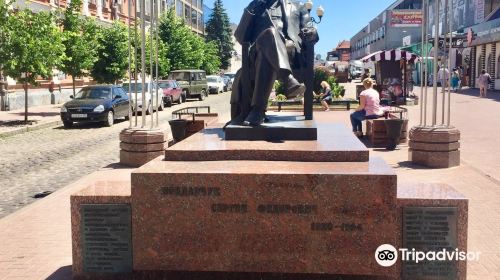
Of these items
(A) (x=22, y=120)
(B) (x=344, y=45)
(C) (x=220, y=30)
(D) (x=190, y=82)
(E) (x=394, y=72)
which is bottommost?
(A) (x=22, y=120)

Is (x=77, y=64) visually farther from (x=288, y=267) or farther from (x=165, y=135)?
(x=288, y=267)

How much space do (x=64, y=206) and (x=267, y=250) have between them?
4.07m

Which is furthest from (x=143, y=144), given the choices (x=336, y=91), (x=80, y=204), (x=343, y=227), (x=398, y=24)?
(x=398, y=24)

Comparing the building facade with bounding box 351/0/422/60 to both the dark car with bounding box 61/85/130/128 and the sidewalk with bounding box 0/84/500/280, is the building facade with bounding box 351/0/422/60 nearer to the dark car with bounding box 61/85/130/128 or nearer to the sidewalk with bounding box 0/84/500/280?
the dark car with bounding box 61/85/130/128

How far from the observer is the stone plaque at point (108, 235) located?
4992 millimetres

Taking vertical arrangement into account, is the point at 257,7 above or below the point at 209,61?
below

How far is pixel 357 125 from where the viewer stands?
14.8 metres

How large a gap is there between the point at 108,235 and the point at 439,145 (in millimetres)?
7291

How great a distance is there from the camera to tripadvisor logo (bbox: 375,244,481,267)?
4.75m

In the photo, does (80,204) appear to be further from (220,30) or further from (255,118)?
(220,30)

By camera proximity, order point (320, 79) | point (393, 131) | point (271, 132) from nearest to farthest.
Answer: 1. point (271, 132)
2. point (393, 131)
3. point (320, 79)

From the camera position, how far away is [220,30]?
77750mm

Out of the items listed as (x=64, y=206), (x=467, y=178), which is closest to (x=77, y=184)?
(x=64, y=206)

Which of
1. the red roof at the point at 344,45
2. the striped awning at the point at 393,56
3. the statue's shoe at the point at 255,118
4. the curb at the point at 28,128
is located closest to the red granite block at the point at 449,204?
the statue's shoe at the point at 255,118
